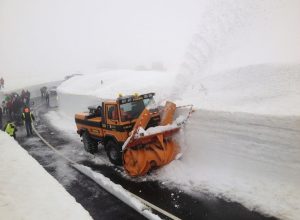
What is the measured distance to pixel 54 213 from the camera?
503 centimetres

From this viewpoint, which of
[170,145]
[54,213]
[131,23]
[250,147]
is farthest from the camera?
[131,23]

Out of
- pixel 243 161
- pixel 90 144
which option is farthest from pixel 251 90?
pixel 90 144

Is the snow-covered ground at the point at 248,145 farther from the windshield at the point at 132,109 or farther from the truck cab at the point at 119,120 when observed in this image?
the windshield at the point at 132,109

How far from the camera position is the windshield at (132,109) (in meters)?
9.89

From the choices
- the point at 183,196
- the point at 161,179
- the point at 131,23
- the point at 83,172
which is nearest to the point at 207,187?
the point at 183,196

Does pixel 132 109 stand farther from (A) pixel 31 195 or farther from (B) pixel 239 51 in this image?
(B) pixel 239 51


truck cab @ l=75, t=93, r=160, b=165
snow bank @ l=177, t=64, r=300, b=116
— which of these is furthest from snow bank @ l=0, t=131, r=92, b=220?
snow bank @ l=177, t=64, r=300, b=116

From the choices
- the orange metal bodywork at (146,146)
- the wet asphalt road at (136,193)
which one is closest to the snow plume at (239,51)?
the orange metal bodywork at (146,146)

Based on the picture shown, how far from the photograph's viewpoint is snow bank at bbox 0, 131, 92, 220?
16.5ft

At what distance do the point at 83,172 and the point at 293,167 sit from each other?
20.5 ft

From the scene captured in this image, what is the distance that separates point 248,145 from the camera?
8.55 metres

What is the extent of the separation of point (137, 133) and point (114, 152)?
74.5 inches

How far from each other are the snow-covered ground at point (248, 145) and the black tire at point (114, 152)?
4.63 feet

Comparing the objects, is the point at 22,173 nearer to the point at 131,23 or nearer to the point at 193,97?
the point at 193,97
